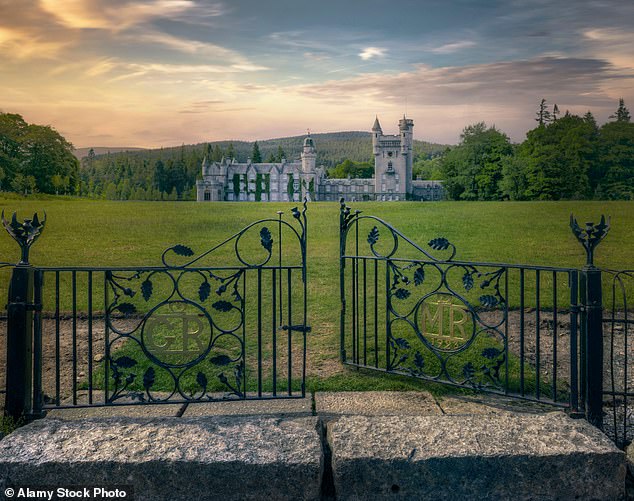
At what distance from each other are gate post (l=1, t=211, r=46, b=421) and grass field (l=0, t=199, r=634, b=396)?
2.56 m

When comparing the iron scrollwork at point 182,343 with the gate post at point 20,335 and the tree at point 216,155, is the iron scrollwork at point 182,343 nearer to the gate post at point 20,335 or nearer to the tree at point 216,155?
the gate post at point 20,335

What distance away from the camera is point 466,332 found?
841 cm

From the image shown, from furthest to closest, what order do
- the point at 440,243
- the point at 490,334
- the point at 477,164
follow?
Result: the point at 477,164 < the point at 490,334 < the point at 440,243

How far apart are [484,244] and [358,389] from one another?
14622mm

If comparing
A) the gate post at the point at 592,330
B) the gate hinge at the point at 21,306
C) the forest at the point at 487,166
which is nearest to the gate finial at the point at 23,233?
the gate hinge at the point at 21,306

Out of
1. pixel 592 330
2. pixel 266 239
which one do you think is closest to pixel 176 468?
pixel 266 239

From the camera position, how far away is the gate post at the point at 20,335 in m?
4.64

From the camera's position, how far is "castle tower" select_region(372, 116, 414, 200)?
116m

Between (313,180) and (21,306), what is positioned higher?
(313,180)

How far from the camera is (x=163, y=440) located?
4.14 m

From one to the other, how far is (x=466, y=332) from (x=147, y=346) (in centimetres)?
482

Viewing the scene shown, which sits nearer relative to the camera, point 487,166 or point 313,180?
point 487,166

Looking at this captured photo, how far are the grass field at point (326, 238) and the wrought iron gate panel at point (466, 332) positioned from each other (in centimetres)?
41

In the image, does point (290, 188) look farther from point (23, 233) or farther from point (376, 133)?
point (23, 233)
